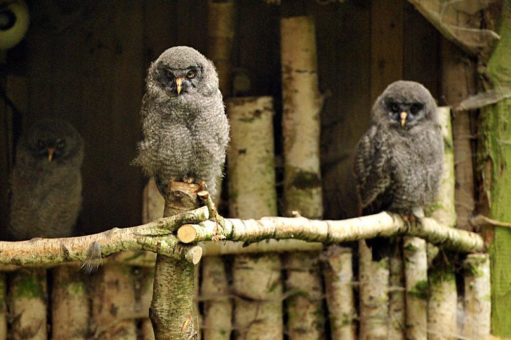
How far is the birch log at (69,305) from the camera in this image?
5309 mm

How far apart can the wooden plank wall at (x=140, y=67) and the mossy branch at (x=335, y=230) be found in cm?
122

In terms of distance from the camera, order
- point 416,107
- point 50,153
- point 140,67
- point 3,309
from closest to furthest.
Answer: point 3,309, point 416,107, point 50,153, point 140,67

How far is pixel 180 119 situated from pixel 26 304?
1478 millimetres

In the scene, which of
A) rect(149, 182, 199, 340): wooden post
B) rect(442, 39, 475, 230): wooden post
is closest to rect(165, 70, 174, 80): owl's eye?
rect(149, 182, 199, 340): wooden post

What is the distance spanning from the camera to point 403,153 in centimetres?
568

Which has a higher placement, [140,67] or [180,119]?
[140,67]

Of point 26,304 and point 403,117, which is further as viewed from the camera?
point 403,117

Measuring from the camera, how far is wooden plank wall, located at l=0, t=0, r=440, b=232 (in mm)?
6547

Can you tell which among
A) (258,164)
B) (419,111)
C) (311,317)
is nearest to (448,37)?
(419,111)

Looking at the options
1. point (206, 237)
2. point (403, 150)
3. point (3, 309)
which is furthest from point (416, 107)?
point (3, 309)

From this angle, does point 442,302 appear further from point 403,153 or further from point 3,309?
point 3,309

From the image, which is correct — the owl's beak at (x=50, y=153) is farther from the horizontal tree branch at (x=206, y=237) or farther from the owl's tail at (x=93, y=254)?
the owl's tail at (x=93, y=254)

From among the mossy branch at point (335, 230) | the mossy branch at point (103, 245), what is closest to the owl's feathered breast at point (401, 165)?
the mossy branch at point (335, 230)

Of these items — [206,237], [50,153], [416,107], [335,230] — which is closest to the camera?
[206,237]
